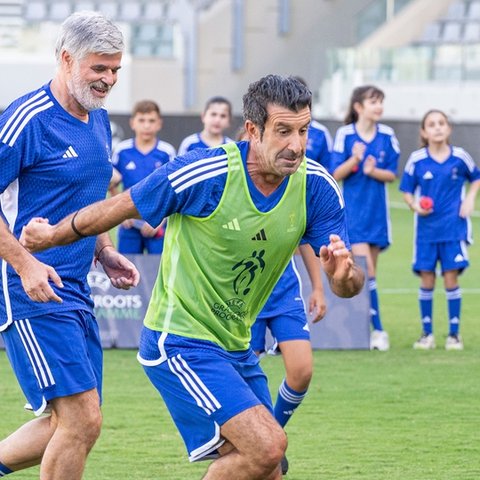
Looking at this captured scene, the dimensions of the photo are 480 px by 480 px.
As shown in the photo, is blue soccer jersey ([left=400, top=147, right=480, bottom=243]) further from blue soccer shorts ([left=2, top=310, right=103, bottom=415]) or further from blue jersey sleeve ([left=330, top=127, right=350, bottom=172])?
blue soccer shorts ([left=2, top=310, right=103, bottom=415])

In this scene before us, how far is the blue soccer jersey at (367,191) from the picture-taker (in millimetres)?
11445

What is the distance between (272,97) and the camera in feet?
16.7

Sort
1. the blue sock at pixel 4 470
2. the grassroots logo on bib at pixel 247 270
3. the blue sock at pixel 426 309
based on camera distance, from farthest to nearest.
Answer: the blue sock at pixel 426 309 → the blue sock at pixel 4 470 → the grassroots logo on bib at pixel 247 270

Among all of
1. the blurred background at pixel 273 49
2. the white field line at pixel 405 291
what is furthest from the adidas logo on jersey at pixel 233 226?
the blurred background at pixel 273 49

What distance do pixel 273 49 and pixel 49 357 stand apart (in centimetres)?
3265

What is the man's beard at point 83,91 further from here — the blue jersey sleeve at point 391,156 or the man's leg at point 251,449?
the blue jersey sleeve at point 391,156

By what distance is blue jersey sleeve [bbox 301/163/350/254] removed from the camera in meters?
5.26

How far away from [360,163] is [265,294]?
6.21m

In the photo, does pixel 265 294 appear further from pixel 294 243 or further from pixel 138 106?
pixel 138 106

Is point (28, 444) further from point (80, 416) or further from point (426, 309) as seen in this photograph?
point (426, 309)

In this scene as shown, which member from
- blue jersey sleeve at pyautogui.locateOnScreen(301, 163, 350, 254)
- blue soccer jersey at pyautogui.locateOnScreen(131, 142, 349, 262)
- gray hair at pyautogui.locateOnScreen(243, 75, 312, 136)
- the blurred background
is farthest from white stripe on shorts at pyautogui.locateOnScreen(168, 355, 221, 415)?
the blurred background

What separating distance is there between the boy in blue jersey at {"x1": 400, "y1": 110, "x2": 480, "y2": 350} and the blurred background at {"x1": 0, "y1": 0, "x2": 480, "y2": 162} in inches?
750

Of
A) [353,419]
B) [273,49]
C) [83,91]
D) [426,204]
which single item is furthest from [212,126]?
[273,49]

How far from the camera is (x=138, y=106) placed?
→ 11.6m
